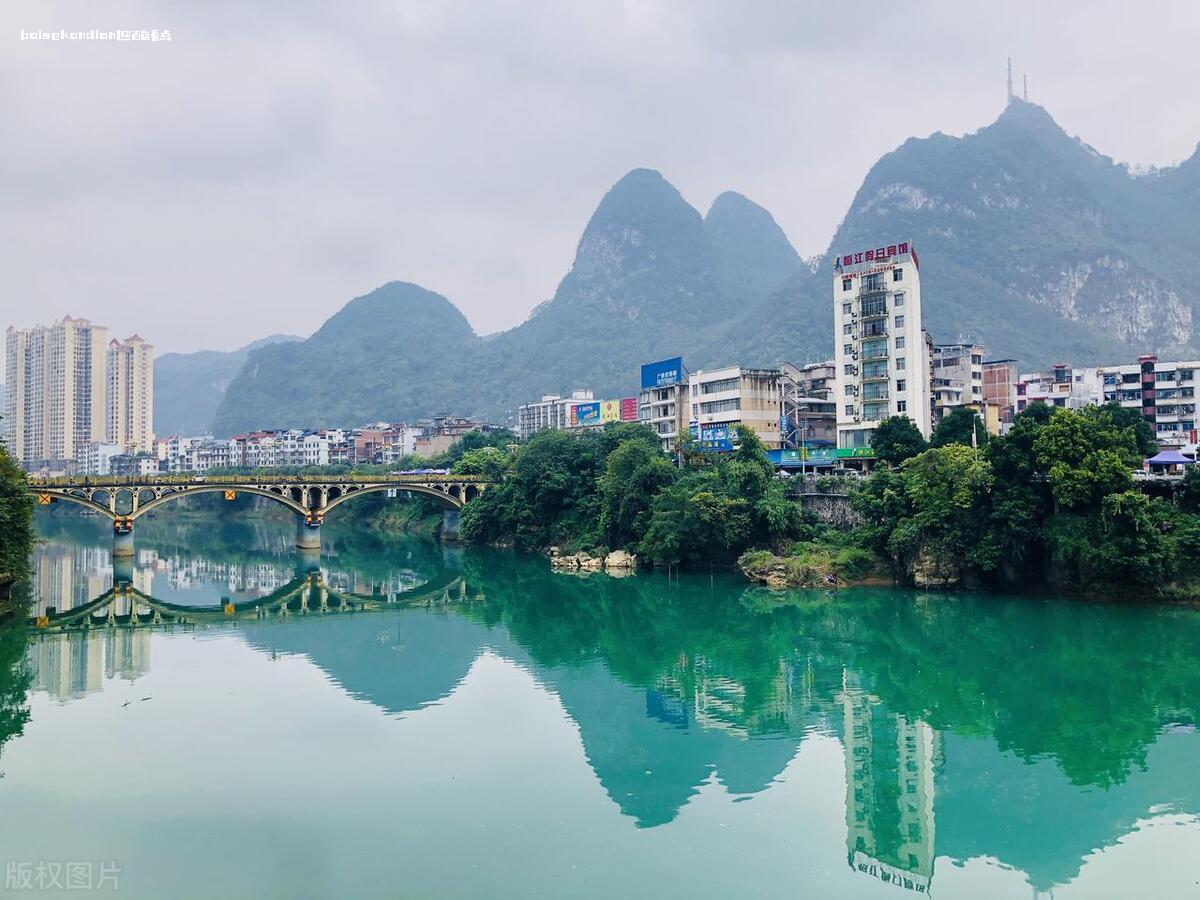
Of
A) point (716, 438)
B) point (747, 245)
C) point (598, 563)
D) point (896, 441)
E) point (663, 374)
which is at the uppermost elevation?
point (747, 245)

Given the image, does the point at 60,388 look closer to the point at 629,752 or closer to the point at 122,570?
the point at 122,570

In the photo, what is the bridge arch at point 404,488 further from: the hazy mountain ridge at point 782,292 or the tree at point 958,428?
the hazy mountain ridge at point 782,292

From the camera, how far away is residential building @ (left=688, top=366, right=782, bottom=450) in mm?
35906

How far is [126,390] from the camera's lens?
94375 mm

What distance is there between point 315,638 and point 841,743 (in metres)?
12.9

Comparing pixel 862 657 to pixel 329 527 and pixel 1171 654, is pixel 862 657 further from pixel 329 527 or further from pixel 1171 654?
→ pixel 329 527

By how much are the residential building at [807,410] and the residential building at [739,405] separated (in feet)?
1.54

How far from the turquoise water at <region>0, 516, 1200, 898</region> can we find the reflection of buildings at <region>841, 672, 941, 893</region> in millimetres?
45

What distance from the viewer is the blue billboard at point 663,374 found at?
1613 inches

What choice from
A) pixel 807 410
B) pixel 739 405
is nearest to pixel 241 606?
pixel 739 405

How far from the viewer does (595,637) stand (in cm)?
2048

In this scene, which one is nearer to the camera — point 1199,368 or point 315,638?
point 315,638

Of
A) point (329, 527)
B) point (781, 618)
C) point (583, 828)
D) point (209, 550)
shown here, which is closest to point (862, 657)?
point (781, 618)

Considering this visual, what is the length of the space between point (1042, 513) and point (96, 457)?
88027mm
